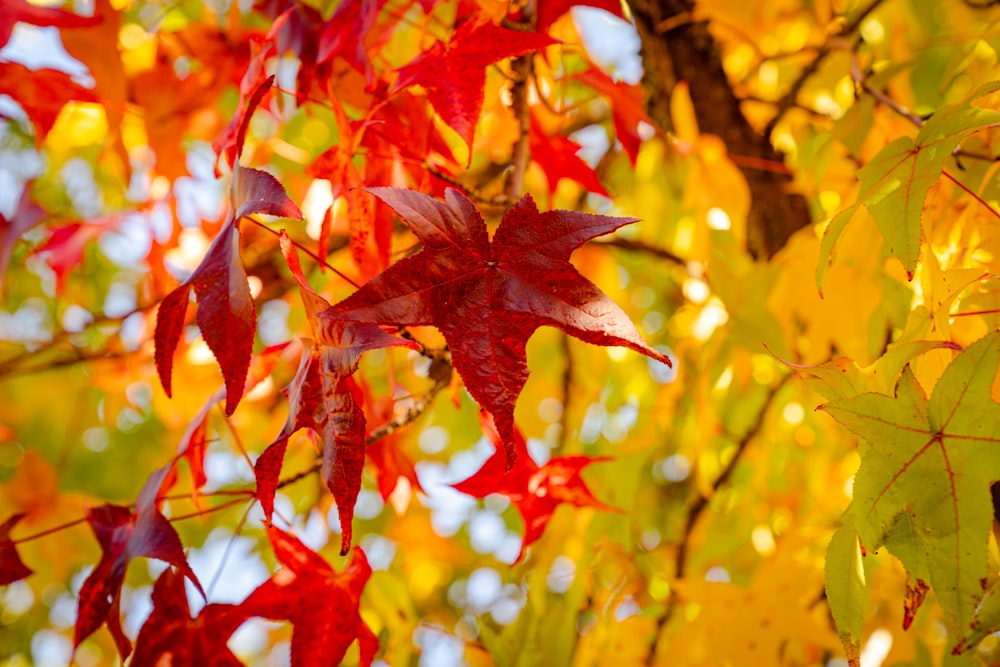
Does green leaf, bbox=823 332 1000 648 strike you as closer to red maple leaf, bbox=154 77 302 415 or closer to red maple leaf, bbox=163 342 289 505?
red maple leaf, bbox=154 77 302 415

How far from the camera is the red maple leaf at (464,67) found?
627mm

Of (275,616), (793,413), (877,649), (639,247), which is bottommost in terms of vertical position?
(793,413)

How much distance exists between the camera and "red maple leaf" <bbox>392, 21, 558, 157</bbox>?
0.63 m

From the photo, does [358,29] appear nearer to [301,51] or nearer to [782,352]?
[301,51]

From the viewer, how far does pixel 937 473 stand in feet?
1.56

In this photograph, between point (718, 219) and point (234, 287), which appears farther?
point (718, 219)

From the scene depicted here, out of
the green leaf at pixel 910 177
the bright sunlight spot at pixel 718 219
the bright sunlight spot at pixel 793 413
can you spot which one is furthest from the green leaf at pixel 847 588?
the bright sunlight spot at pixel 793 413

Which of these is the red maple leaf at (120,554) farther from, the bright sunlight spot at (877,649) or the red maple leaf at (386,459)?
the bright sunlight spot at (877,649)

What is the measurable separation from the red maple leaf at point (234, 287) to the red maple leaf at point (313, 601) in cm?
22

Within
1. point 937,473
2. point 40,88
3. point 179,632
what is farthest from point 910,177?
point 40,88

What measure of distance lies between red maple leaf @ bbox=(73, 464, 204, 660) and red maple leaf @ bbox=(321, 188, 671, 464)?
0.27 meters

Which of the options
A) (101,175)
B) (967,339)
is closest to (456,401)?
(967,339)

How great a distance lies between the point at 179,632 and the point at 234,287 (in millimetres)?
342

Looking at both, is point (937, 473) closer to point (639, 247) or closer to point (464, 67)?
point (464, 67)
